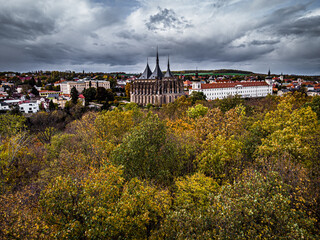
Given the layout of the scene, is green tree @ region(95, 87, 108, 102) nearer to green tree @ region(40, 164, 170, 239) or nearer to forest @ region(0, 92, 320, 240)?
forest @ region(0, 92, 320, 240)

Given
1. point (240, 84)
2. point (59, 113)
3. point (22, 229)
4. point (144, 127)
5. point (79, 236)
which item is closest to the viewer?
point (22, 229)

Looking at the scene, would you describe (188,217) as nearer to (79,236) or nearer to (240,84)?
(79,236)

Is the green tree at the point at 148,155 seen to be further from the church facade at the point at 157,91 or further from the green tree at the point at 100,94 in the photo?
the church facade at the point at 157,91

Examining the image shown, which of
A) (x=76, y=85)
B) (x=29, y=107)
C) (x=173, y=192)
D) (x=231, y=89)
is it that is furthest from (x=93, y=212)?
(x=76, y=85)

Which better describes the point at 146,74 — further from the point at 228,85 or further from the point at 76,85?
the point at 76,85

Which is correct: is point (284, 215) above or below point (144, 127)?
below

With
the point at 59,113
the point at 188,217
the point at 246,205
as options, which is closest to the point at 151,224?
the point at 188,217

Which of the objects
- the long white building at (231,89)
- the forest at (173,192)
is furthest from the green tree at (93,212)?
the long white building at (231,89)

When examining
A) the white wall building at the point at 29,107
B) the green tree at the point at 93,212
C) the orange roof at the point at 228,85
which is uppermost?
the orange roof at the point at 228,85

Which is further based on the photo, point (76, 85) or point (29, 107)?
point (76, 85)
